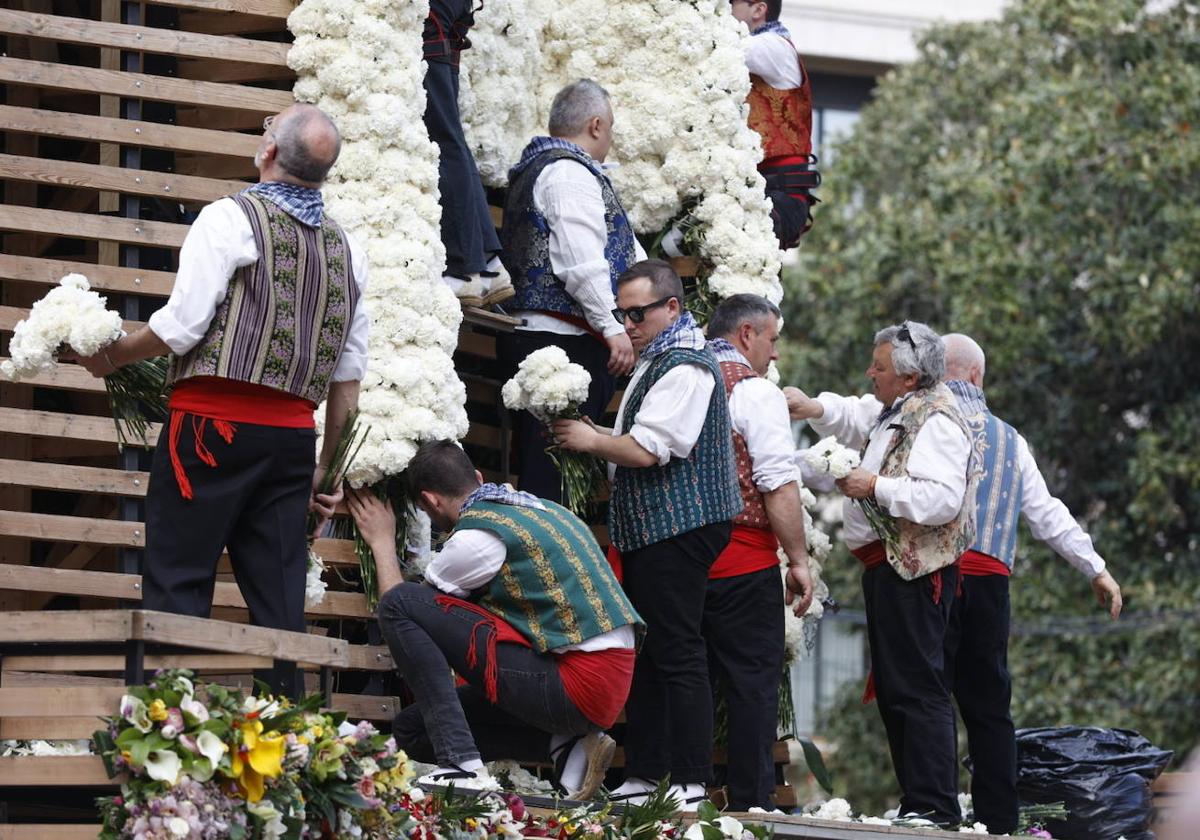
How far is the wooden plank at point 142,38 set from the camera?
28.6 ft

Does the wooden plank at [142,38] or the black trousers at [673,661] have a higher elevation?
the wooden plank at [142,38]

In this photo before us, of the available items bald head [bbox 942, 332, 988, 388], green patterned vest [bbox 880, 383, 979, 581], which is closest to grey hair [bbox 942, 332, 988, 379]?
bald head [bbox 942, 332, 988, 388]

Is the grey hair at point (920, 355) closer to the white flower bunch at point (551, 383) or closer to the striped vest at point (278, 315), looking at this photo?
the white flower bunch at point (551, 383)

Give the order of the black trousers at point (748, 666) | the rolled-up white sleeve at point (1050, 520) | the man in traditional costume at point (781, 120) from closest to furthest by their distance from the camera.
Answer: the black trousers at point (748, 666) < the rolled-up white sleeve at point (1050, 520) < the man in traditional costume at point (781, 120)

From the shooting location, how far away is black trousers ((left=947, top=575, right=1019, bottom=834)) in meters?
9.41

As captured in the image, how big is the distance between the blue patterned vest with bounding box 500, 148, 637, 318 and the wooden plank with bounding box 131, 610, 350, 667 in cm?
302

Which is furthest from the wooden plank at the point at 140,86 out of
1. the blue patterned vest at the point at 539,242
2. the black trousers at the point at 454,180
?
the blue patterned vest at the point at 539,242

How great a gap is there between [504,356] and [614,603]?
1960 millimetres

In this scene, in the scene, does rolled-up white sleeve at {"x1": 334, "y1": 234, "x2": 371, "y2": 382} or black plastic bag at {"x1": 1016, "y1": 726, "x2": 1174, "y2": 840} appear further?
black plastic bag at {"x1": 1016, "y1": 726, "x2": 1174, "y2": 840}

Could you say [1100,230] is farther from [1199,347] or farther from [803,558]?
[803,558]

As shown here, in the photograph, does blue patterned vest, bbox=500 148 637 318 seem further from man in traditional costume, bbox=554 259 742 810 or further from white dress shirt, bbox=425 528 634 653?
white dress shirt, bbox=425 528 634 653

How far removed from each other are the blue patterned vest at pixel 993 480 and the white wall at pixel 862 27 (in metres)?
24.9

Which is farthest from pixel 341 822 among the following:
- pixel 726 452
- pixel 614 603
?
pixel 726 452

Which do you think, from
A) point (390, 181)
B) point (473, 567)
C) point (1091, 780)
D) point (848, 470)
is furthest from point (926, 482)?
point (390, 181)
